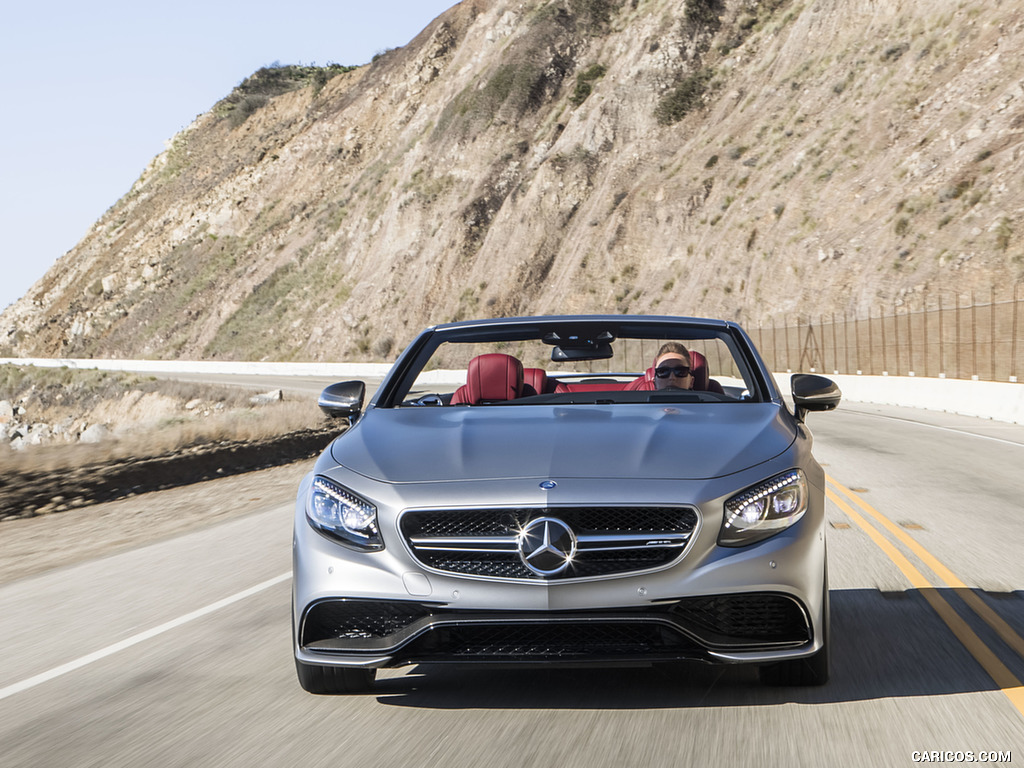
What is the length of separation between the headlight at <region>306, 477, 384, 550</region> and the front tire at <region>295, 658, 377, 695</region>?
0.63m

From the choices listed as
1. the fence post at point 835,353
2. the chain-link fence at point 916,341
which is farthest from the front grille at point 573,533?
the fence post at point 835,353

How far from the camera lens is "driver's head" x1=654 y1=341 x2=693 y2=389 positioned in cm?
647

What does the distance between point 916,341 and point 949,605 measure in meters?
31.0

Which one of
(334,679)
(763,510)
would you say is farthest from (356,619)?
(763,510)

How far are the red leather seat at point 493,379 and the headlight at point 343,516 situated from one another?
159 centimetres

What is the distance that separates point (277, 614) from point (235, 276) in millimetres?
84767

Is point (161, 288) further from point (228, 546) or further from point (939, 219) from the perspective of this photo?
point (228, 546)

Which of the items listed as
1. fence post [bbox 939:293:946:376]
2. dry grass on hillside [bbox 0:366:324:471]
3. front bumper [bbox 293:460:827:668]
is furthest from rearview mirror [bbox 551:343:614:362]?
fence post [bbox 939:293:946:376]

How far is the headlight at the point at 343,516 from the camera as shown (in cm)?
444

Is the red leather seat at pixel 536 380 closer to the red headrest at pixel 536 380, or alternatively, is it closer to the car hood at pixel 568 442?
the red headrest at pixel 536 380

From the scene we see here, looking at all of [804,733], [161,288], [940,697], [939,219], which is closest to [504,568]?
[804,733]

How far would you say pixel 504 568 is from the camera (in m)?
4.32

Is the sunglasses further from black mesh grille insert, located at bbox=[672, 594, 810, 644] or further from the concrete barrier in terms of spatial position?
the concrete barrier

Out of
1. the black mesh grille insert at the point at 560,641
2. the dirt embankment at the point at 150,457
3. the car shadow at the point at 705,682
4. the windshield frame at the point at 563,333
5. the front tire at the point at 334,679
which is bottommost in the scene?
the dirt embankment at the point at 150,457
